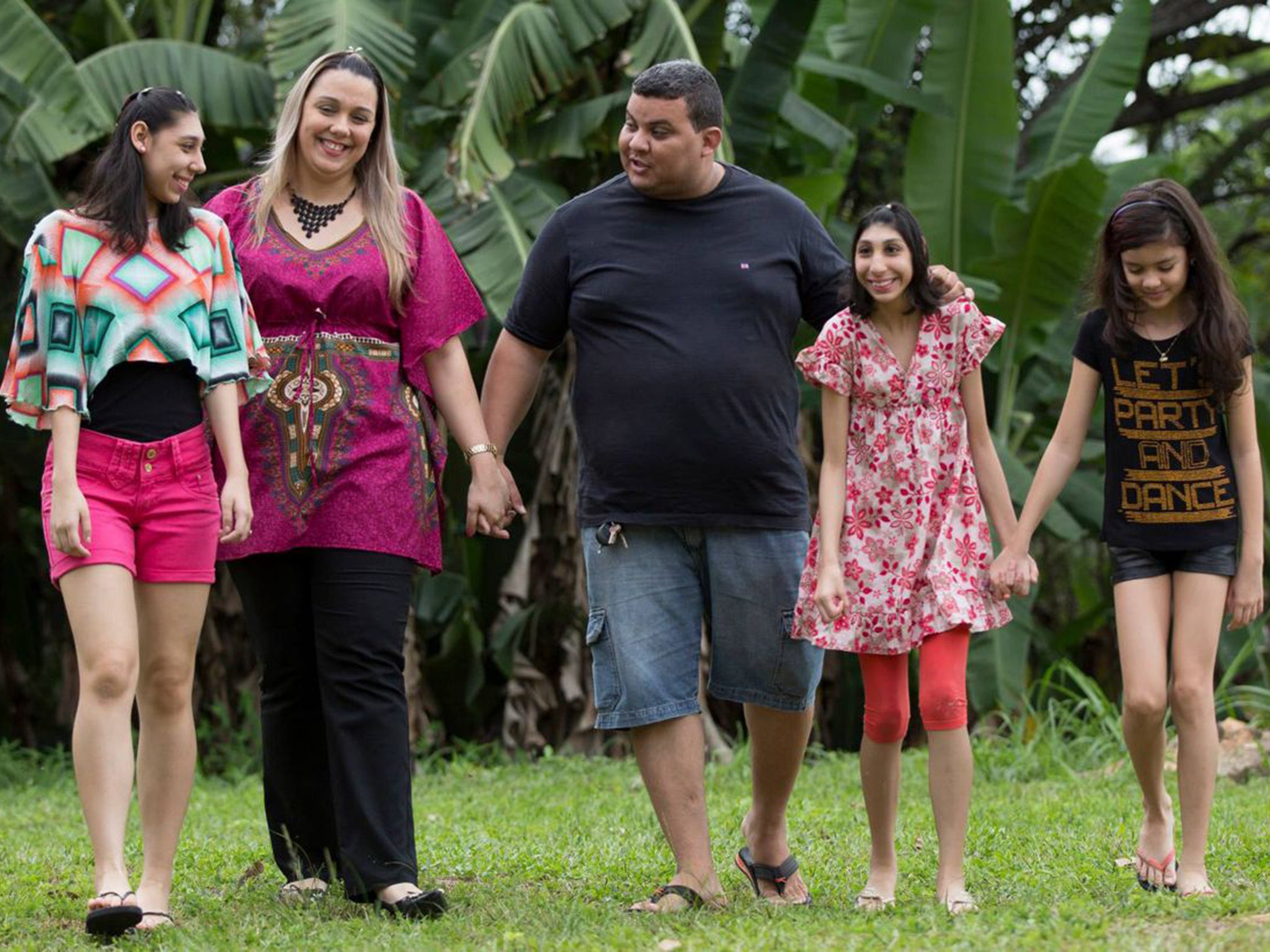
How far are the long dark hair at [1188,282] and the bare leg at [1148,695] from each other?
23.6 inches

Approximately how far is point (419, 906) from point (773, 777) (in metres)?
1.03

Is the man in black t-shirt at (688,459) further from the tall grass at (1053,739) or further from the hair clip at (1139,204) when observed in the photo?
the tall grass at (1053,739)

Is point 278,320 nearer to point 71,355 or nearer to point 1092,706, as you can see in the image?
point 71,355

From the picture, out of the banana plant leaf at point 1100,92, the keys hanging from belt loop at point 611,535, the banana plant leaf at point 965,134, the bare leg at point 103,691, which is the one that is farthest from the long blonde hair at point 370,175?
the banana plant leaf at point 1100,92

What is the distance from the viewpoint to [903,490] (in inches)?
173

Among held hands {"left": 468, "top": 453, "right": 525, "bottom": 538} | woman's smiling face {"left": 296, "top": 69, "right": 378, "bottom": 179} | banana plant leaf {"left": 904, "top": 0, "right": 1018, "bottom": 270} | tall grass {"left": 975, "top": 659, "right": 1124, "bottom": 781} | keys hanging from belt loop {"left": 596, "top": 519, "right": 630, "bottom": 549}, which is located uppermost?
banana plant leaf {"left": 904, "top": 0, "right": 1018, "bottom": 270}

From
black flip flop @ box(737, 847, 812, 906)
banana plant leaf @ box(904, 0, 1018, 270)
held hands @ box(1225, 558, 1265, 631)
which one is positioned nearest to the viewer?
held hands @ box(1225, 558, 1265, 631)

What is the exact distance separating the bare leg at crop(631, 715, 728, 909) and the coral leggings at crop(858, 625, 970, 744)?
0.47 meters

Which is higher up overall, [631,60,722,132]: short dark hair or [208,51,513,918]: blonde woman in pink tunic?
[631,60,722,132]: short dark hair

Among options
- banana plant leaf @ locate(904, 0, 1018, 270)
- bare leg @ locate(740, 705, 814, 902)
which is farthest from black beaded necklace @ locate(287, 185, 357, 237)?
banana plant leaf @ locate(904, 0, 1018, 270)

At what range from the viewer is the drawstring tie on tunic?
4480 mm

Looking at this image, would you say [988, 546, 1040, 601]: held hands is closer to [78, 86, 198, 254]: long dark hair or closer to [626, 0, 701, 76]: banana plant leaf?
[78, 86, 198, 254]: long dark hair

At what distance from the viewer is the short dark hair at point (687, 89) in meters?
4.43

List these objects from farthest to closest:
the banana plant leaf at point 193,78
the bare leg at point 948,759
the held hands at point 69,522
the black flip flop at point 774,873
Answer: the banana plant leaf at point 193,78 → the black flip flop at point 774,873 → the bare leg at point 948,759 → the held hands at point 69,522
